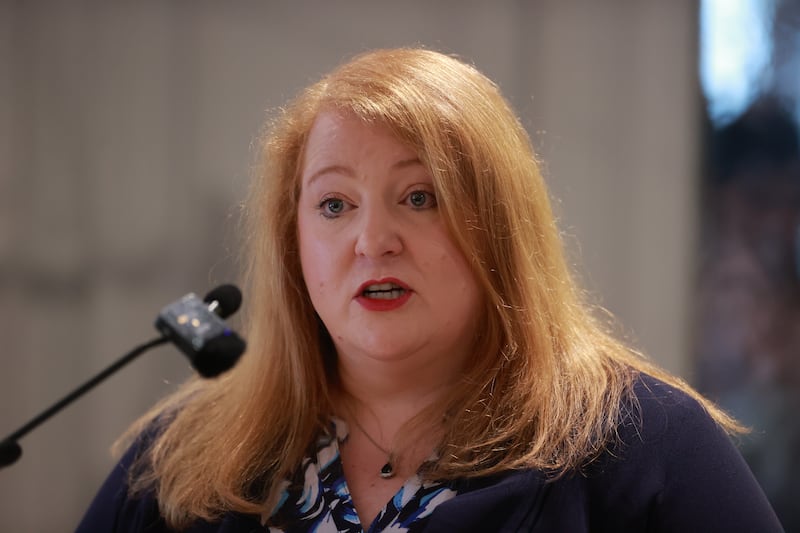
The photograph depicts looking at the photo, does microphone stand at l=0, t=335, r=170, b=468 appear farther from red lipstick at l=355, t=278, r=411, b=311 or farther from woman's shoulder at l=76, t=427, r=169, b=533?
woman's shoulder at l=76, t=427, r=169, b=533

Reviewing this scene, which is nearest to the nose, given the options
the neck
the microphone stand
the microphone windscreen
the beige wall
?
the neck

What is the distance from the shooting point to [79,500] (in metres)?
2.78

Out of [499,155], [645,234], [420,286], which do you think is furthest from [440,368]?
[645,234]

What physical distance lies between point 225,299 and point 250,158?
1737mm

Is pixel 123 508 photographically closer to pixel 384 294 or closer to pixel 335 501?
→ pixel 335 501

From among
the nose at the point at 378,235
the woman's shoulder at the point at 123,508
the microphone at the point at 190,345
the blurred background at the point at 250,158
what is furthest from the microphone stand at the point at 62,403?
the blurred background at the point at 250,158

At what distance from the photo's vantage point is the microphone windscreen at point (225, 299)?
1052mm

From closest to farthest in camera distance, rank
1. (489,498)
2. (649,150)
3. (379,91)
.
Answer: (489,498), (379,91), (649,150)

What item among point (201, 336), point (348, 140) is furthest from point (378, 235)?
point (201, 336)

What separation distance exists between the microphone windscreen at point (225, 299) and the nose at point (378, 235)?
264mm

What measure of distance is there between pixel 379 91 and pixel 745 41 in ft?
5.69

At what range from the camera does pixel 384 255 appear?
4.27 feet

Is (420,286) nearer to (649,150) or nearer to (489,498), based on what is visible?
(489,498)

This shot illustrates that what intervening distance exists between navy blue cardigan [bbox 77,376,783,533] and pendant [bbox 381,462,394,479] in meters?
0.11
